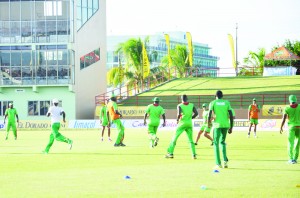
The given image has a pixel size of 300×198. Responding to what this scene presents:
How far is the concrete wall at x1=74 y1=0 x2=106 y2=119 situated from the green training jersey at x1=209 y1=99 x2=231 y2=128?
163 feet

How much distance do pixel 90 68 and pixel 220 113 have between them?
53685 millimetres

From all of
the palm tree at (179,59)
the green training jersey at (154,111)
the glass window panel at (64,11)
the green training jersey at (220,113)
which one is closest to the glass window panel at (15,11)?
the glass window panel at (64,11)

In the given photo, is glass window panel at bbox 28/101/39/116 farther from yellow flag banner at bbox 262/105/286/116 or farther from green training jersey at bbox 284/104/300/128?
green training jersey at bbox 284/104/300/128

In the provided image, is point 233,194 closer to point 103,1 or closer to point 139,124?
point 139,124

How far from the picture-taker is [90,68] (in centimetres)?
7275

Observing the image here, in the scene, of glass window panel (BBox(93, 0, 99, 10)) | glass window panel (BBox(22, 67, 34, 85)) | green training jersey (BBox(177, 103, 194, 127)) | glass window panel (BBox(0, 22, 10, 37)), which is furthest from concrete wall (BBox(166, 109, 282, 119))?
green training jersey (BBox(177, 103, 194, 127))

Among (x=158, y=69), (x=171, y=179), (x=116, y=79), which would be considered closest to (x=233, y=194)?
(x=171, y=179)

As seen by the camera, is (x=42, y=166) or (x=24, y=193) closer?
(x=24, y=193)

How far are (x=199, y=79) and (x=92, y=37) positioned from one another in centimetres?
1422

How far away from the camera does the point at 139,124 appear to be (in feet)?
190

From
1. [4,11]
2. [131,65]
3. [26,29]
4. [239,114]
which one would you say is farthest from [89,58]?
[131,65]

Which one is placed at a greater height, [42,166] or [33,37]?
[33,37]

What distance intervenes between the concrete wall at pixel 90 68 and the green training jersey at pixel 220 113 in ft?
163

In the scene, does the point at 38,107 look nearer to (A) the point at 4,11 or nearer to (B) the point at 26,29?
(B) the point at 26,29
